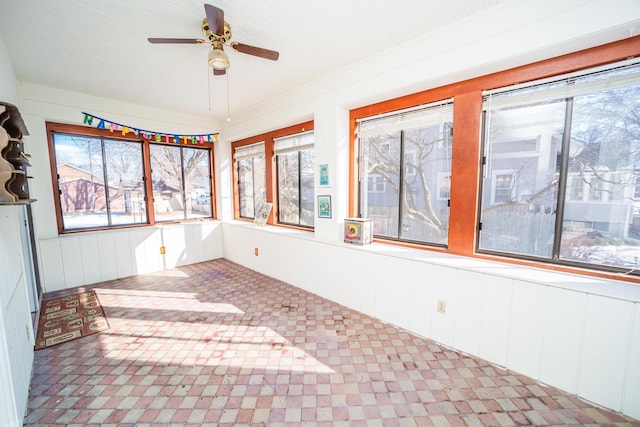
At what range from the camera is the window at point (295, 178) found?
3.92m

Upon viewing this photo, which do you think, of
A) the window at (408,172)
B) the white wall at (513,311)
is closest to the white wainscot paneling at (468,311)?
the white wall at (513,311)

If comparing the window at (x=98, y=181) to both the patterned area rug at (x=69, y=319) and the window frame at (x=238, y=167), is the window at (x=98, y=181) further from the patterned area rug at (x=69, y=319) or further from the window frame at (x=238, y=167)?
the window frame at (x=238, y=167)

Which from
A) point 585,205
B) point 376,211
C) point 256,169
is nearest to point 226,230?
point 256,169

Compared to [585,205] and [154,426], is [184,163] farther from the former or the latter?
[585,205]

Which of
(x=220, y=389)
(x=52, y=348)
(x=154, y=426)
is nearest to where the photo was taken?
(x=154, y=426)

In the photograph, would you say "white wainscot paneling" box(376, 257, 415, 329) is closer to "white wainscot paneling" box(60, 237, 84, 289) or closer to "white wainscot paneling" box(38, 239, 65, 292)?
"white wainscot paneling" box(60, 237, 84, 289)

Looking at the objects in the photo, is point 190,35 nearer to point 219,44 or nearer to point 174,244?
point 219,44

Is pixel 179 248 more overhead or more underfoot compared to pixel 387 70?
more underfoot

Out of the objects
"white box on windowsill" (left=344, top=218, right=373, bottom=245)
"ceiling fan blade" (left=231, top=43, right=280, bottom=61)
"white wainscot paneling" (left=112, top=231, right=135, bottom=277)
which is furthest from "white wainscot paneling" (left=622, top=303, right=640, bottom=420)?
"white wainscot paneling" (left=112, top=231, right=135, bottom=277)

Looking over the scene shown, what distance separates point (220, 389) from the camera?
1804 millimetres

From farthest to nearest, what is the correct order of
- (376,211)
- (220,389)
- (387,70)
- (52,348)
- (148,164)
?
(148,164)
(376,211)
(387,70)
(52,348)
(220,389)

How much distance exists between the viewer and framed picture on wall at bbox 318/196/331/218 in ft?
10.6

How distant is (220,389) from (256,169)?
375cm

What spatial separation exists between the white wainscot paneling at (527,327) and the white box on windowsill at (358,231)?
1.43 meters
